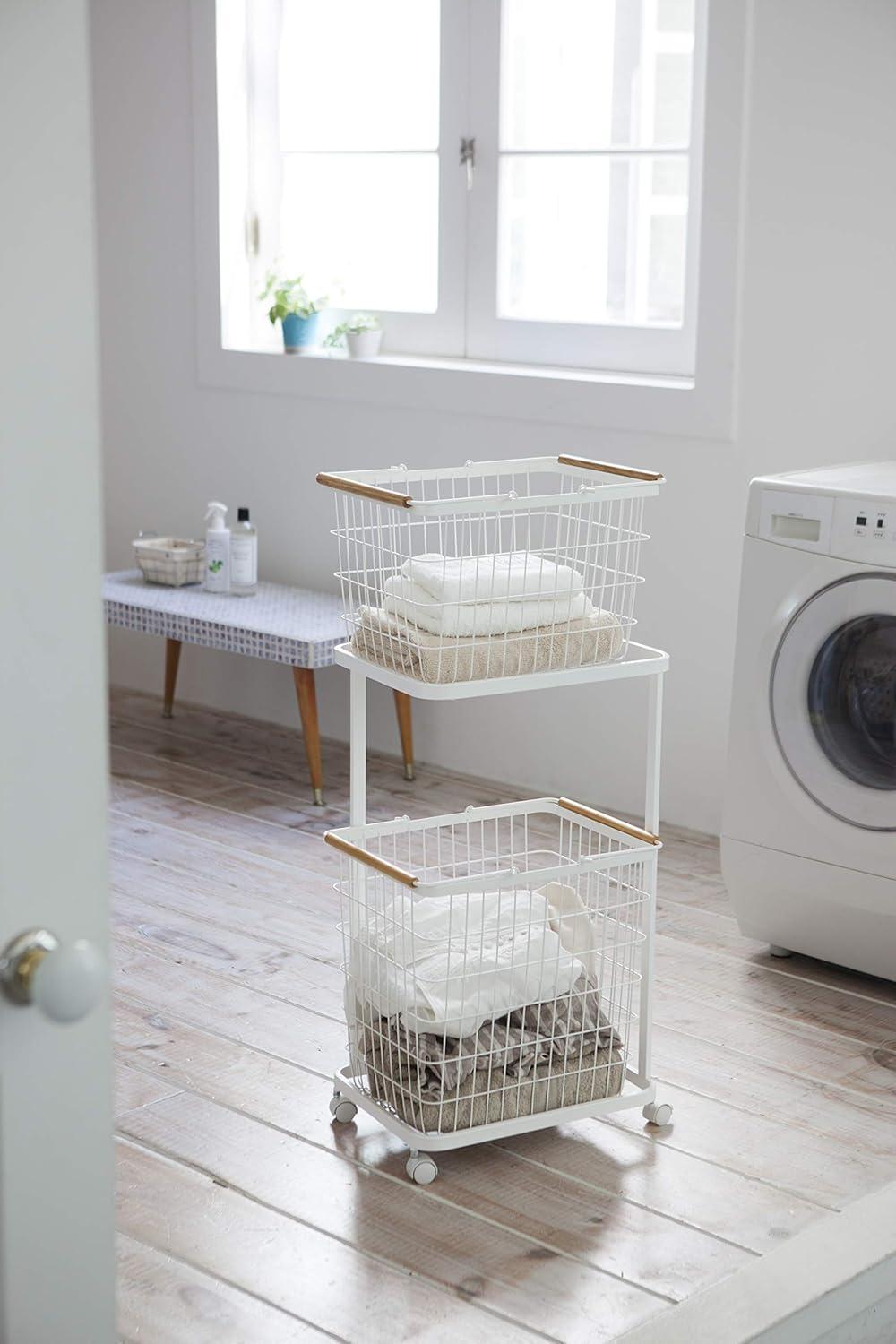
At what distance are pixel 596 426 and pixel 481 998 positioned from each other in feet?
5.72

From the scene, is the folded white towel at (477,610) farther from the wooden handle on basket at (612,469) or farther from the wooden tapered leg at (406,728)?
the wooden tapered leg at (406,728)

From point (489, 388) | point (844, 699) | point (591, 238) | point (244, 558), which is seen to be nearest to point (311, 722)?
point (244, 558)

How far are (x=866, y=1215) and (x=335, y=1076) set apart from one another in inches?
29.2

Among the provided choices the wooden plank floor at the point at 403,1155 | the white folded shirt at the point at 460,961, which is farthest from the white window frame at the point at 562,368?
the white folded shirt at the point at 460,961

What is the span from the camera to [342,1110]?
2.25m

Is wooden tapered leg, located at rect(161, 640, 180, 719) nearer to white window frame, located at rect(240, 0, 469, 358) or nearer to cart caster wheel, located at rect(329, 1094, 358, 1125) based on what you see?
white window frame, located at rect(240, 0, 469, 358)

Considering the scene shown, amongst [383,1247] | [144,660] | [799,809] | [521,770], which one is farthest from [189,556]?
[383,1247]

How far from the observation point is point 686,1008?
265 cm

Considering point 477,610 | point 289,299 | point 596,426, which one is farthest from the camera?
point 289,299

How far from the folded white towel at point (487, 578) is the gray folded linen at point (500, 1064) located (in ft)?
1.82

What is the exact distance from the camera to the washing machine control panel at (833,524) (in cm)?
253

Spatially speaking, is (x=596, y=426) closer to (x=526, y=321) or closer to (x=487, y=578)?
(x=526, y=321)

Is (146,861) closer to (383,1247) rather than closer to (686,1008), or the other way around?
(686,1008)

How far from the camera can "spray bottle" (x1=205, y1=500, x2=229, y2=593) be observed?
4.04 m
